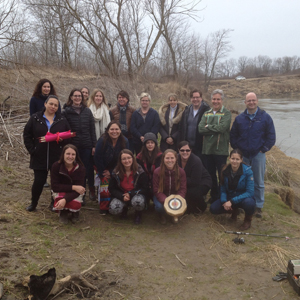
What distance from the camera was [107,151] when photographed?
180 inches

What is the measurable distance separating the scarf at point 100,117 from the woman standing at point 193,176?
1370mm

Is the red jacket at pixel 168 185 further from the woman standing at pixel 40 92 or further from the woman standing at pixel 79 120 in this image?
the woman standing at pixel 40 92

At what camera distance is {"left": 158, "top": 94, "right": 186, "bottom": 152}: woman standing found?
5.34m

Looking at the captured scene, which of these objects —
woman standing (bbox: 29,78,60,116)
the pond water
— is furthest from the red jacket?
the pond water

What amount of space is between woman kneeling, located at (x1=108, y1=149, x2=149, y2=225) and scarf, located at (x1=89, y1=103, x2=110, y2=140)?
944mm

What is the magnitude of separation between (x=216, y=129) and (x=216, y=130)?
0.6 inches

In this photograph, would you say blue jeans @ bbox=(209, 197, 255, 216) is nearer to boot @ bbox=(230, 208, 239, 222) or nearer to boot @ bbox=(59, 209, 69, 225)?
boot @ bbox=(230, 208, 239, 222)

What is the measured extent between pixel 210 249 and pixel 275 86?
49.8 meters

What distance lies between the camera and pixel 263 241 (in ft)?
13.5

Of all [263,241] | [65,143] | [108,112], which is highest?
[108,112]

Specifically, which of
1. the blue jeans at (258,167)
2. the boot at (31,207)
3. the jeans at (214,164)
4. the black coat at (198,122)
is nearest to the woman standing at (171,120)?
the black coat at (198,122)

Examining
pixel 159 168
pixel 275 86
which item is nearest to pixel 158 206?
pixel 159 168

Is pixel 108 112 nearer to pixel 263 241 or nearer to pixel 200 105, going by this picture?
pixel 200 105

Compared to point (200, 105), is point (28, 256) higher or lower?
lower
